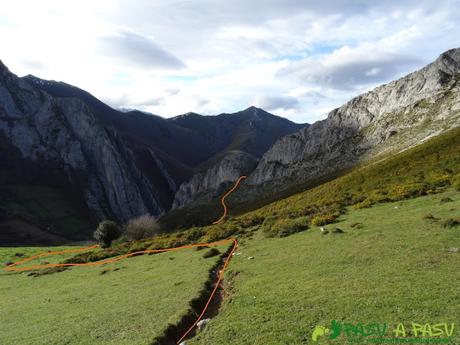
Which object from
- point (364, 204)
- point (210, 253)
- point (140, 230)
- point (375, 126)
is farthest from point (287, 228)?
point (375, 126)

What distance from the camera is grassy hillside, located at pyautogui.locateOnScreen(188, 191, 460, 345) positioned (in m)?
17.9

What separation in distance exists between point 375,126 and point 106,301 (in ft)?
Result: 391

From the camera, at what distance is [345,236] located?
34.5 metres

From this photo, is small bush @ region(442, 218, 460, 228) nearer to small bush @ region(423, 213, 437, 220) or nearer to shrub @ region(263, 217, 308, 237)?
small bush @ region(423, 213, 437, 220)

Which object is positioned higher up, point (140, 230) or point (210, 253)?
point (140, 230)

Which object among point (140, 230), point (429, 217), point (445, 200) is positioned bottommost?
point (429, 217)

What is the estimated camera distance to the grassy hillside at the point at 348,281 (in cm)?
1792

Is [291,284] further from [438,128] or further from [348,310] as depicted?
[438,128]

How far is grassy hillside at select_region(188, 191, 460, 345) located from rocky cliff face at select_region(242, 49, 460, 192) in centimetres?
6705

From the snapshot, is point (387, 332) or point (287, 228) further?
point (287, 228)

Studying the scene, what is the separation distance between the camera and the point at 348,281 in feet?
75.2

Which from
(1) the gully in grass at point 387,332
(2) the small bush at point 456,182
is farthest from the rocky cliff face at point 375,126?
(1) the gully in grass at point 387,332

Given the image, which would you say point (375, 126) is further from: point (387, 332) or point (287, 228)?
point (387, 332)

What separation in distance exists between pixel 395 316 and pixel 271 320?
5786mm
